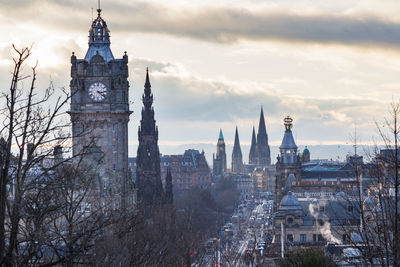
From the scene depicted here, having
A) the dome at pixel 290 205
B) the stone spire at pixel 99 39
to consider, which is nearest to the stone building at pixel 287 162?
the dome at pixel 290 205

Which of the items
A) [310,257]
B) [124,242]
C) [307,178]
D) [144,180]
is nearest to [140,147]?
[144,180]

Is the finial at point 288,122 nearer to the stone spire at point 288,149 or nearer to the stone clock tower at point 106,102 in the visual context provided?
the stone spire at point 288,149

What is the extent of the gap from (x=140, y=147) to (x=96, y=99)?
1544 inches

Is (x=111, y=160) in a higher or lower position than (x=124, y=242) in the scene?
higher

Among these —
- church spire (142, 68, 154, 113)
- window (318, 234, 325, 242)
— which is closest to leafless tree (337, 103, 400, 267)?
window (318, 234, 325, 242)

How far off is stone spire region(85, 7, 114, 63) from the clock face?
12.2 ft

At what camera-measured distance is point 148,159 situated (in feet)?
435

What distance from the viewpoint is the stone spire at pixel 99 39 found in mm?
98438

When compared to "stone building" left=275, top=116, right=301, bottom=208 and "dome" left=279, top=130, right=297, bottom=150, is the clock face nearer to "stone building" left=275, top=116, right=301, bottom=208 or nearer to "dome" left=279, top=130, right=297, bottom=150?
"stone building" left=275, top=116, right=301, bottom=208

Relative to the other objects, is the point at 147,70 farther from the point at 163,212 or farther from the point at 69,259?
the point at 69,259

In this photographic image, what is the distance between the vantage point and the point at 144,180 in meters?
128

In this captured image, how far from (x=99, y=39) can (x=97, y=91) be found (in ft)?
21.0

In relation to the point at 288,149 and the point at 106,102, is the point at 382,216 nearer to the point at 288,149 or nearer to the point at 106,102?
the point at 106,102

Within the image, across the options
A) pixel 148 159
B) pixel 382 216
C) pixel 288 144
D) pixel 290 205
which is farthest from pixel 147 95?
pixel 382 216
